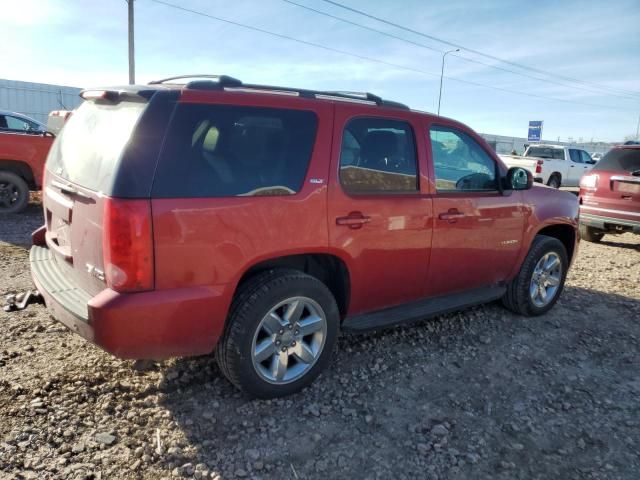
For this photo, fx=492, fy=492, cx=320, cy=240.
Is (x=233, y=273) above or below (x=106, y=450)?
above

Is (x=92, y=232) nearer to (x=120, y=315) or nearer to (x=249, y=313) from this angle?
(x=120, y=315)

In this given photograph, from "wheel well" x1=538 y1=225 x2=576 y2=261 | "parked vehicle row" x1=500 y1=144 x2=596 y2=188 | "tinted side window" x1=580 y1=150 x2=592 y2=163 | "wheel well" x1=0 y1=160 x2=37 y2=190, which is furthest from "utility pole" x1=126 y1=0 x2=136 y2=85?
"tinted side window" x1=580 y1=150 x2=592 y2=163

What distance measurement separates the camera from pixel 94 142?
2844 millimetres

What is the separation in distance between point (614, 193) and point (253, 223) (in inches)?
285

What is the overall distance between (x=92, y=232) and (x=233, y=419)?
1.34 meters

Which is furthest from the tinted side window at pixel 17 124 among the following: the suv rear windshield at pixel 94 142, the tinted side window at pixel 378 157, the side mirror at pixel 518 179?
the side mirror at pixel 518 179

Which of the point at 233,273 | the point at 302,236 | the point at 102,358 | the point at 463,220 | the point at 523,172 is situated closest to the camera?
the point at 233,273

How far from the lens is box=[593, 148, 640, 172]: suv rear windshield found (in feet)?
25.5

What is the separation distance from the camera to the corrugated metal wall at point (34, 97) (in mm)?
21281

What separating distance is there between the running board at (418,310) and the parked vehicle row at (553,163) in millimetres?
16445

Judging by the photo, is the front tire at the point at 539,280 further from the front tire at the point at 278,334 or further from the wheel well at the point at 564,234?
the front tire at the point at 278,334

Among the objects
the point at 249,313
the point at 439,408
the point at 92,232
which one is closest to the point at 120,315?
the point at 92,232

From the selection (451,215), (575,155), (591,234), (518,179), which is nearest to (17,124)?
(451,215)

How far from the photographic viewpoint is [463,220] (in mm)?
3896
